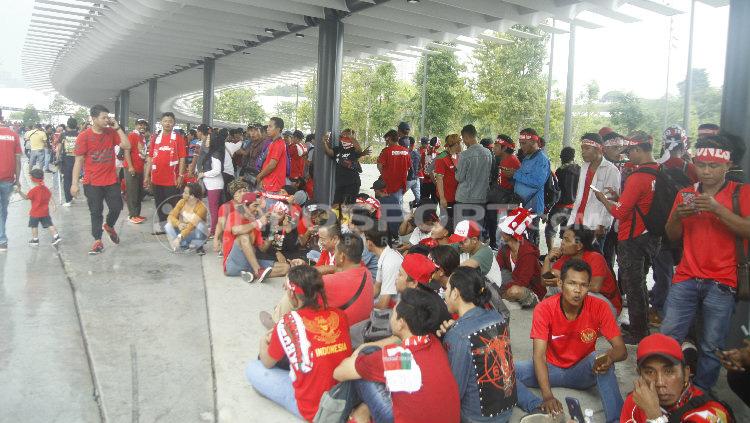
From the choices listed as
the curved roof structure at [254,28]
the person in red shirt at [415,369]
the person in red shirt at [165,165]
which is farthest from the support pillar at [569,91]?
the person in red shirt at [415,369]

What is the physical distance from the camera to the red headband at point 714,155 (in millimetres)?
3627

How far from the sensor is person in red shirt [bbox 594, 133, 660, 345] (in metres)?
4.71

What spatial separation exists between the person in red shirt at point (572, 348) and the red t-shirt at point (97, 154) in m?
5.73

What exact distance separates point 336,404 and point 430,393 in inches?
24.4

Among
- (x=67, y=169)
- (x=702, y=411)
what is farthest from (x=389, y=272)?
(x=67, y=169)

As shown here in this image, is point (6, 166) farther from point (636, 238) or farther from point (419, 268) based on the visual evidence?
point (636, 238)

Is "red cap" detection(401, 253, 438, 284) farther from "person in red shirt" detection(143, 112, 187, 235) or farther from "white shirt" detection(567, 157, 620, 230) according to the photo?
"person in red shirt" detection(143, 112, 187, 235)

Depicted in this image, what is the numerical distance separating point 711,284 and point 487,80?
2633 centimetres

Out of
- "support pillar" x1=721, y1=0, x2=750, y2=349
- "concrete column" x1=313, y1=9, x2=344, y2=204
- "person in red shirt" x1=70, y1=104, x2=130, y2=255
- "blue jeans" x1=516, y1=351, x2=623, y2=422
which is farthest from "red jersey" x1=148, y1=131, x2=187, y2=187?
"support pillar" x1=721, y1=0, x2=750, y2=349

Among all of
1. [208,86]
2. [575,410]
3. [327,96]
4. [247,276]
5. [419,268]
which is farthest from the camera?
[208,86]

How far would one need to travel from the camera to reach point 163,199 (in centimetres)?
920

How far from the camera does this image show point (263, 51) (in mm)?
13445

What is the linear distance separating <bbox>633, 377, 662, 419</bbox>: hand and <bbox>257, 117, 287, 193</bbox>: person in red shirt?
5.95m

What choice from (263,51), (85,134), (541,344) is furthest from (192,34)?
(541,344)
